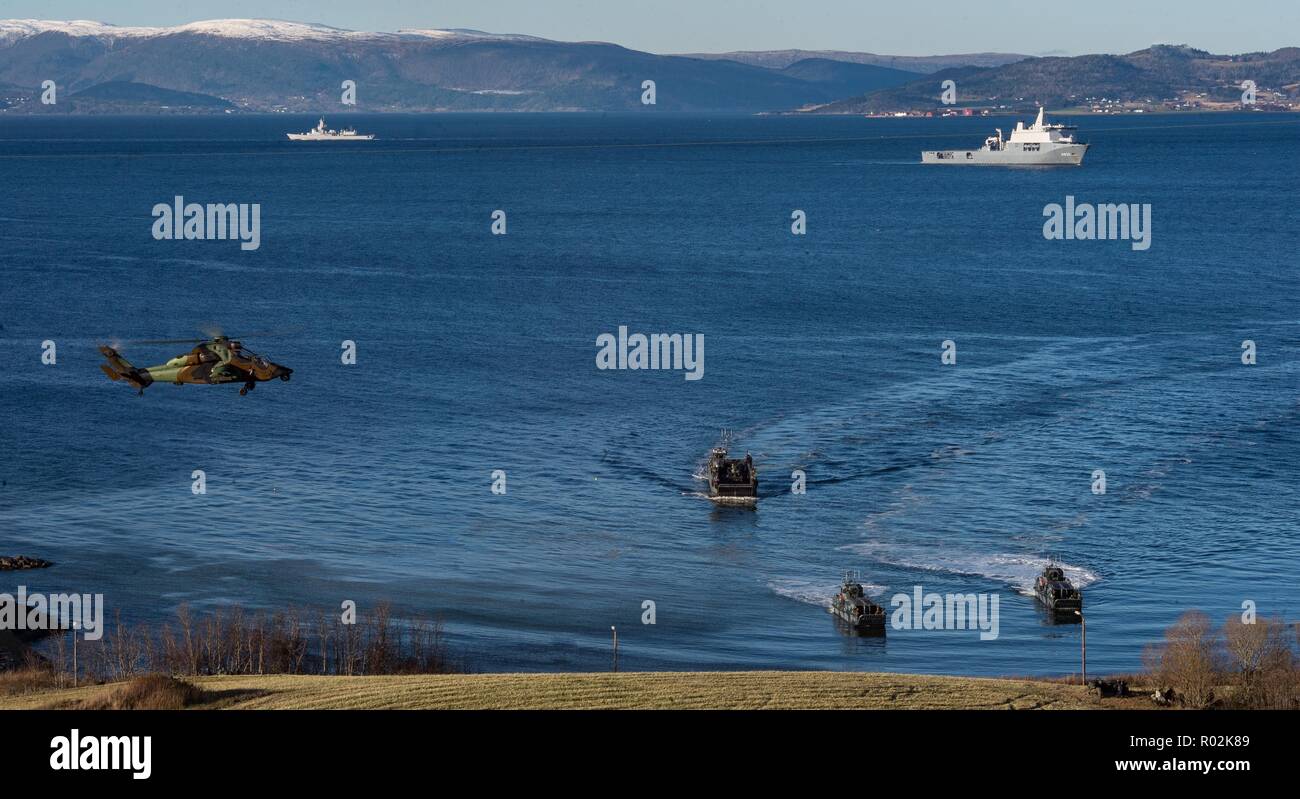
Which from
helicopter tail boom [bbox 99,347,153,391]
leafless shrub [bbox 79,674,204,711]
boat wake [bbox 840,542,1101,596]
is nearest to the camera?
helicopter tail boom [bbox 99,347,153,391]

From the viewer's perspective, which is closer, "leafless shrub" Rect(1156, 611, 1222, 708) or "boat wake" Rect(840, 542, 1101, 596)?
"leafless shrub" Rect(1156, 611, 1222, 708)

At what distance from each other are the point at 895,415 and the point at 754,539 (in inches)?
956

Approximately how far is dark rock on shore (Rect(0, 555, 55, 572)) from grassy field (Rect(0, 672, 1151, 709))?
2494 centimetres

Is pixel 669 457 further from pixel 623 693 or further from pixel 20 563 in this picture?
pixel 623 693

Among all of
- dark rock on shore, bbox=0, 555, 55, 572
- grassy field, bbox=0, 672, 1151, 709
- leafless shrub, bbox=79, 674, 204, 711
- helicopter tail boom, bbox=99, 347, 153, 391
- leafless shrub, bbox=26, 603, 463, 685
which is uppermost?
helicopter tail boom, bbox=99, 347, 153, 391

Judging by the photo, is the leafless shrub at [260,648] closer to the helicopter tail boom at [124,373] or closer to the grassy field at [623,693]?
the grassy field at [623,693]

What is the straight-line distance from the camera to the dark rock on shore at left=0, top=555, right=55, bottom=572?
7719 cm

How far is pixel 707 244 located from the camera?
19262cm

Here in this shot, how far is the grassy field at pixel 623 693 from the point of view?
4844 centimetres

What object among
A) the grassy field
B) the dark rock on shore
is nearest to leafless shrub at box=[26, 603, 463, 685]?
the grassy field

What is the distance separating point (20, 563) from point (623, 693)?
1530 inches

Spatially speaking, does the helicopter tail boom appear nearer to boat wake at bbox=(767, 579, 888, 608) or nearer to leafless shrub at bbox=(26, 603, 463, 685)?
leafless shrub at bbox=(26, 603, 463, 685)
